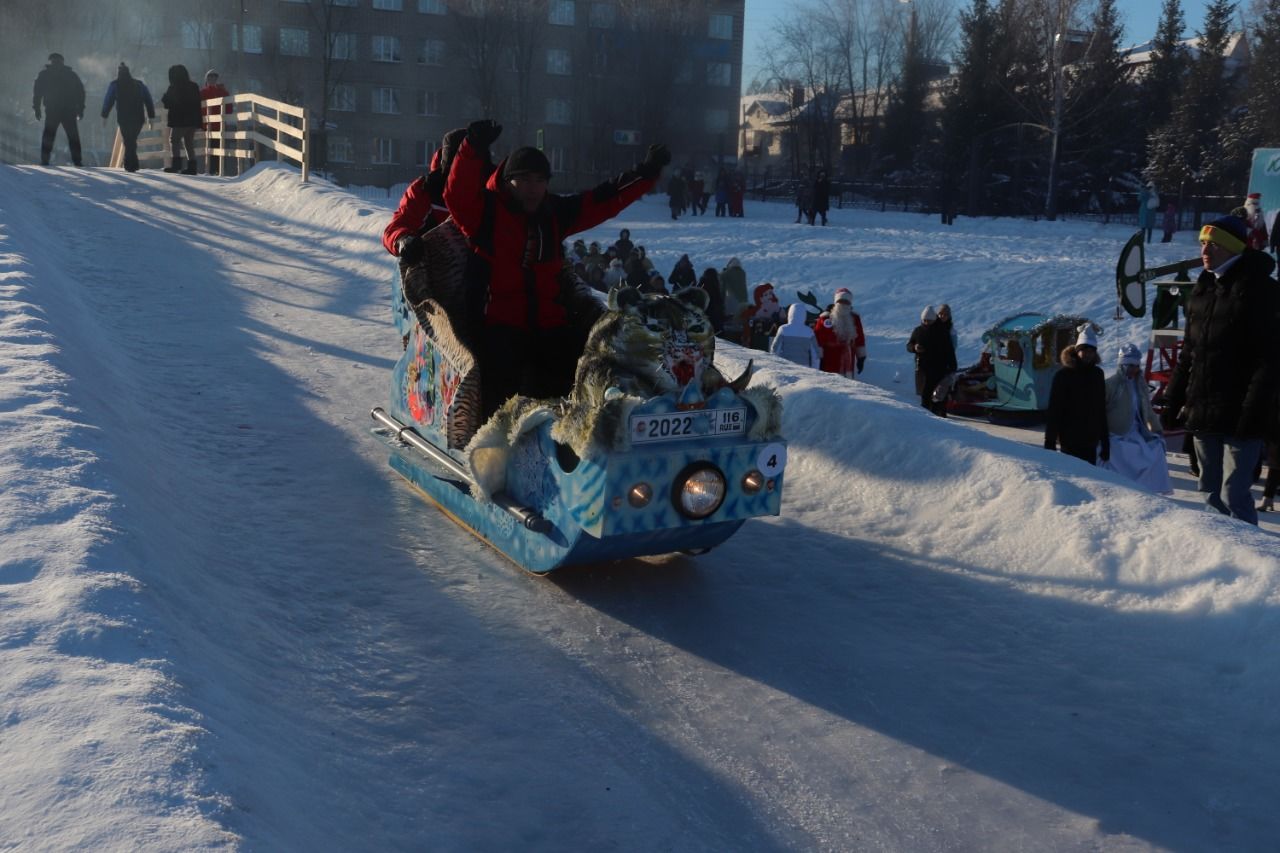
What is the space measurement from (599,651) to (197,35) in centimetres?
4789

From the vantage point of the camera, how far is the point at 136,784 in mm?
2682

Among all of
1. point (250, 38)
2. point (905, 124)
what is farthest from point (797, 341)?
point (250, 38)

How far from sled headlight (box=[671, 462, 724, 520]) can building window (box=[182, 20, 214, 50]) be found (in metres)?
46.8

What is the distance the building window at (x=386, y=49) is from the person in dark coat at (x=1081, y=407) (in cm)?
4635

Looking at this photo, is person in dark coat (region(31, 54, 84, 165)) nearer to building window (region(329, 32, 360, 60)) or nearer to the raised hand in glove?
the raised hand in glove

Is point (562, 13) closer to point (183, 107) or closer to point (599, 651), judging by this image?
point (183, 107)

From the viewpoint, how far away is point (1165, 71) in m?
39.4

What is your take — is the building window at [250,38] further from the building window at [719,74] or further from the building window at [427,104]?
the building window at [719,74]

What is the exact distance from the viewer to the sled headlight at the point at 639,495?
15.4ft

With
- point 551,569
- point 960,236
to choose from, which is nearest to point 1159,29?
point 960,236

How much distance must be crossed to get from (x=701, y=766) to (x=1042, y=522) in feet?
8.75

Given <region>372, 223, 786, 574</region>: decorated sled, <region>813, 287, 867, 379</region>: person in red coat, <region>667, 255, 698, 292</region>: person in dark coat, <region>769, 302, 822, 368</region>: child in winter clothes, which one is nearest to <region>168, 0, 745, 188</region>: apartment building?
<region>667, 255, 698, 292</region>: person in dark coat

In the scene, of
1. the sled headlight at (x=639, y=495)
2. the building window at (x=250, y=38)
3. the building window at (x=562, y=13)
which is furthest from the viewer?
the building window at (x=562, y=13)

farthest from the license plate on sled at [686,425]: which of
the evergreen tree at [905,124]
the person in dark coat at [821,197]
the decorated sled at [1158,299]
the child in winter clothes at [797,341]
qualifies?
the evergreen tree at [905,124]
